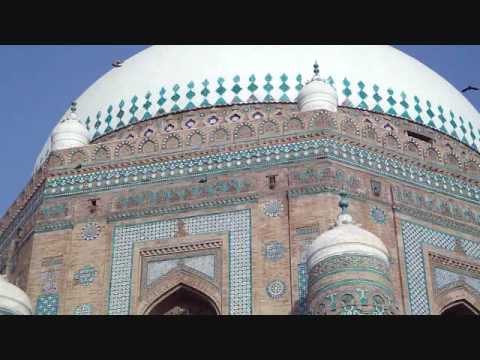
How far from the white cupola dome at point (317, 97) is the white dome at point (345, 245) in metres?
1.93

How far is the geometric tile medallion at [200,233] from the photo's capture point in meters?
6.80

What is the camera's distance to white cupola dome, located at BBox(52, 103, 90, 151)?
823 centimetres

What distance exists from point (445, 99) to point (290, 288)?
3.42m

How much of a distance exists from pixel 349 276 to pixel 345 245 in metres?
0.21

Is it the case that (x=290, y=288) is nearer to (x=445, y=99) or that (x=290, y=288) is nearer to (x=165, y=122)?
(x=165, y=122)

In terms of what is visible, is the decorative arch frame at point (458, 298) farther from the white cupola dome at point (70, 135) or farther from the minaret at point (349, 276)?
the white cupola dome at point (70, 135)

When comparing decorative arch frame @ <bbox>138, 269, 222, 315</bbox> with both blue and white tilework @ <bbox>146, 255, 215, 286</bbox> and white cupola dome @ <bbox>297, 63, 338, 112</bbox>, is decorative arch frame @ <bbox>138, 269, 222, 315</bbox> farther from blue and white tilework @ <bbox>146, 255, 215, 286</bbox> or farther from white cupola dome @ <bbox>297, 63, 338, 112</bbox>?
white cupola dome @ <bbox>297, 63, 338, 112</bbox>

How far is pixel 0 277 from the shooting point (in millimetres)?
6535

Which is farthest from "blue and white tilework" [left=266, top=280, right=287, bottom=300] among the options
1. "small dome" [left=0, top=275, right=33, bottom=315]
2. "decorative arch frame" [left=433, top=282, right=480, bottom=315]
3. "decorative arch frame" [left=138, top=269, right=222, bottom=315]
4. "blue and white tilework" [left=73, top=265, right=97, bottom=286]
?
"small dome" [left=0, top=275, right=33, bottom=315]

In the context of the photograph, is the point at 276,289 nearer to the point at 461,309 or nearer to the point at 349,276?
the point at 349,276

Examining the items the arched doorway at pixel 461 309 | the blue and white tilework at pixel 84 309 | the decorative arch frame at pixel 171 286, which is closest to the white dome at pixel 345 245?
the decorative arch frame at pixel 171 286

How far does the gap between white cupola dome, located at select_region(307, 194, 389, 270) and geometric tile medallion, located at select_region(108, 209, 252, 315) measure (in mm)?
999
